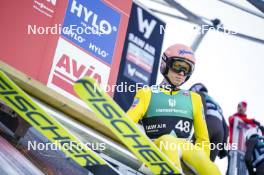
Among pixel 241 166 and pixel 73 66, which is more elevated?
pixel 73 66

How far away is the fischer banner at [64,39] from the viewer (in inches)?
299

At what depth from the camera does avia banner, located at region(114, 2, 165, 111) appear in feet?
29.3

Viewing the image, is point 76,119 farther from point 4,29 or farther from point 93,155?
point 4,29

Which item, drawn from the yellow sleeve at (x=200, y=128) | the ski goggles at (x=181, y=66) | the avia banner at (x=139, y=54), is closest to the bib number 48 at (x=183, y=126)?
the yellow sleeve at (x=200, y=128)

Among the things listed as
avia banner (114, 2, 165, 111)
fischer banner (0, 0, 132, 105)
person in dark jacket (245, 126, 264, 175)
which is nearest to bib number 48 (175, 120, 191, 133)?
person in dark jacket (245, 126, 264, 175)

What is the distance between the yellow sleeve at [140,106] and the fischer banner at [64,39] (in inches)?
102

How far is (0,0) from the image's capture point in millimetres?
7582

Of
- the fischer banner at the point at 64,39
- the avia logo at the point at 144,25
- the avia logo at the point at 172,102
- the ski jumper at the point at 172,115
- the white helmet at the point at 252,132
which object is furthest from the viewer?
the avia logo at the point at 144,25

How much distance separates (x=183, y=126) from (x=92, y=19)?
4054 mm

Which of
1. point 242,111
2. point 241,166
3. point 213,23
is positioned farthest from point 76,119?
point 213,23

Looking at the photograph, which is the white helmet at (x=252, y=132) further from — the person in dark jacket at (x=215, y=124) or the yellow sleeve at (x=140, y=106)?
the yellow sleeve at (x=140, y=106)

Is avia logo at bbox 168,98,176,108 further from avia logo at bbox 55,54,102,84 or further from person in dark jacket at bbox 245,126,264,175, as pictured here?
avia logo at bbox 55,54,102,84

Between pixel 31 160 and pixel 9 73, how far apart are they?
64 cm

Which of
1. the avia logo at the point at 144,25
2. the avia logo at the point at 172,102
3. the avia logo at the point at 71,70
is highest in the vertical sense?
the avia logo at the point at 144,25
